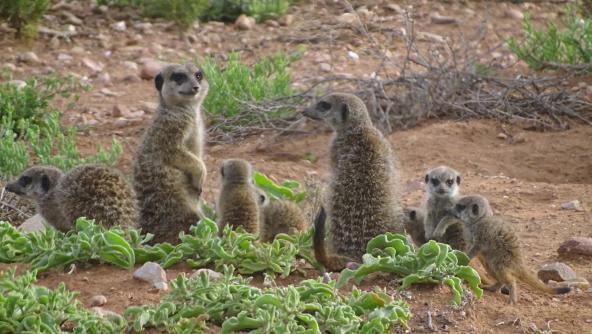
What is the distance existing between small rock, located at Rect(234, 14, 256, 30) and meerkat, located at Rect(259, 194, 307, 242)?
615 cm

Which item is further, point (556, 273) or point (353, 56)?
point (353, 56)

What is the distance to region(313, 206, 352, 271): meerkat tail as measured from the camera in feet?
15.2

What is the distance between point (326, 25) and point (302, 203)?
5.63 meters

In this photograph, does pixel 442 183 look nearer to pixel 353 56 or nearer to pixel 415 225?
pixel 415 225

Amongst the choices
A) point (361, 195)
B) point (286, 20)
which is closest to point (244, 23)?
point (286, 20)

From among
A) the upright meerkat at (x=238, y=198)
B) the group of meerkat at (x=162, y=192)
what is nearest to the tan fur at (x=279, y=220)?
the group of meerkat at (x=162, y=192)

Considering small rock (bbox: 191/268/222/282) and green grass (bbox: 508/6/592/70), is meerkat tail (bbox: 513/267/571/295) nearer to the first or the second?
small rock (bbox: 191/268/222/282)

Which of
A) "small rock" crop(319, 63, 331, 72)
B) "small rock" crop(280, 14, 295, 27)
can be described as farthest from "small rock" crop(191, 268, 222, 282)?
"small rock" crop(280, 14, 295, 27)

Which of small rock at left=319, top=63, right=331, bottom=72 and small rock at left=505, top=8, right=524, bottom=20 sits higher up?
small rock at left=505, top=8, right=524, bottom=20

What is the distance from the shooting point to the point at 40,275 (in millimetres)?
4637

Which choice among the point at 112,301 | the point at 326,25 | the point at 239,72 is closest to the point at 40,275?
the point at 112,301

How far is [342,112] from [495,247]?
1234mm

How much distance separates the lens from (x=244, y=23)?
11.7 m

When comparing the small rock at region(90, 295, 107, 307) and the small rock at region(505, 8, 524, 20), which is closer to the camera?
the small rock at region(90, 295, 107, 307)
